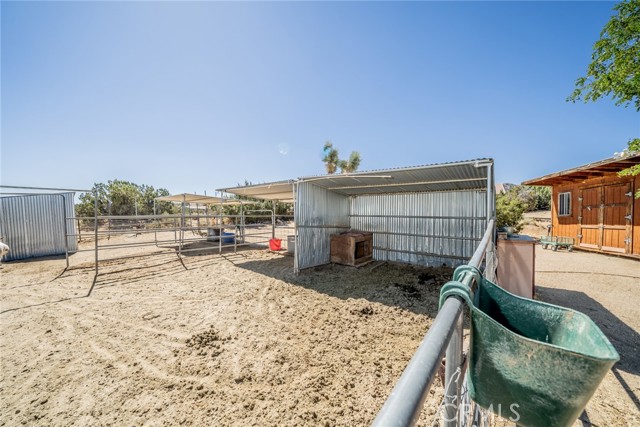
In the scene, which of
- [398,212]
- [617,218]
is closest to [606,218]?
[617,218]

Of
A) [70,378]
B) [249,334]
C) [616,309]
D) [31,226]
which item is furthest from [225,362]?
[31,226]

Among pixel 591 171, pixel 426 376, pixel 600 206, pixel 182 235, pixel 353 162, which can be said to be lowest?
pixel 182 235

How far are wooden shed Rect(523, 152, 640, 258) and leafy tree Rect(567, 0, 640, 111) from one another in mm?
3328

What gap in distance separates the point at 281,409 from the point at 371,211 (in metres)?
7.80

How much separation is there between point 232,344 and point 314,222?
4.86m

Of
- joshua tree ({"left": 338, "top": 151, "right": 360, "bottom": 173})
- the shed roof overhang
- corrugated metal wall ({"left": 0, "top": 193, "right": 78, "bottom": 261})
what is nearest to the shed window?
the shed roof overhang

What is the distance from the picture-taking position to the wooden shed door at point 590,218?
9.23 m

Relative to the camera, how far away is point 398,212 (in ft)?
29.5

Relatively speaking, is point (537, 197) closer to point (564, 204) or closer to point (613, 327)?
point (564, 204)

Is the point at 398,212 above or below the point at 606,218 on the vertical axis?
above

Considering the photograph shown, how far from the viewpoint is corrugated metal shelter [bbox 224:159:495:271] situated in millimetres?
7043

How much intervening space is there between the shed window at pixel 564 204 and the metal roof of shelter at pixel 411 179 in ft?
22.5

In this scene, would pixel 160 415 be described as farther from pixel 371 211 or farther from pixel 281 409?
pixel 371 211

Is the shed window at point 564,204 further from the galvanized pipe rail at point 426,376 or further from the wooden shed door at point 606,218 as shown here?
the galvanized pipe rail at point 426,376
